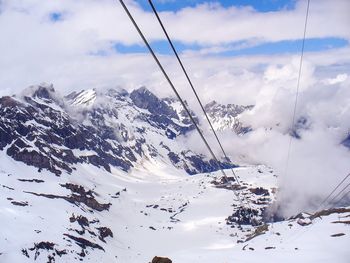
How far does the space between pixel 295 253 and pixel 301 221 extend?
77852 millimetres

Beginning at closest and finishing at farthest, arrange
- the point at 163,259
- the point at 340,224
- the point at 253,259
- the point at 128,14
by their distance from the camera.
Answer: the point at 128,14
the point at 163,259
the point at 253,259
the point at 340,224

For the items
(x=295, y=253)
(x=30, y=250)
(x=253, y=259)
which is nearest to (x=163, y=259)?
(x=253, y=259)

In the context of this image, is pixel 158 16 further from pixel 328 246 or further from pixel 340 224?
pixel 340 224

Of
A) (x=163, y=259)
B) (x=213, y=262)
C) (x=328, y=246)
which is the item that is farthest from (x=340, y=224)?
(x=163, y=259)

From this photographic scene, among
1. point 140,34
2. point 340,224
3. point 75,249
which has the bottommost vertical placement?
point 140,34

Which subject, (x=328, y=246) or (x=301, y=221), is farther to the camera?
(x=301, y=221)

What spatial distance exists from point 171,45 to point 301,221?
154 meters

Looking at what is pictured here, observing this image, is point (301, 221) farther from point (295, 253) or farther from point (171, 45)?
point (171, 45)

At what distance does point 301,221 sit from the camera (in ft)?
517

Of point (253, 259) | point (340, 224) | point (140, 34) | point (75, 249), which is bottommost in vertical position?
point (140, 34)

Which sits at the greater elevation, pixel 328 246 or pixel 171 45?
pixel 328 246

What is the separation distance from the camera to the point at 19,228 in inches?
6801

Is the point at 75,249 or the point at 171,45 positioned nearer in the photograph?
the point at 171,45

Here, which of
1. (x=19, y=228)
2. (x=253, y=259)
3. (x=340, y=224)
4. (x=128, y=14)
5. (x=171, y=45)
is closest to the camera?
(x=128, y=14)
